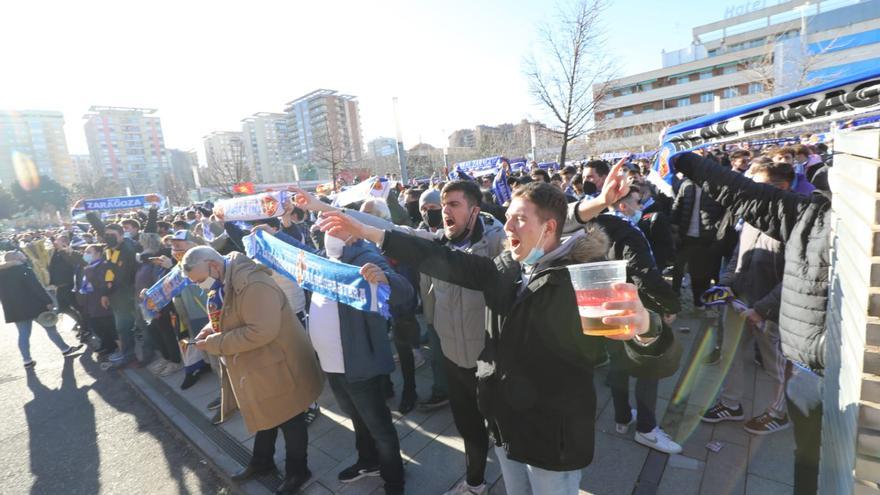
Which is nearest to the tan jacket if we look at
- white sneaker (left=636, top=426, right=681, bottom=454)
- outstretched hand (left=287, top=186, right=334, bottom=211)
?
outstretched hand (left=287, top=186, right=334, bottom=211)

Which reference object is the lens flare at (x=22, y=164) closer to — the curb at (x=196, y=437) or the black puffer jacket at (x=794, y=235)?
the curb at (x=196, y=437)

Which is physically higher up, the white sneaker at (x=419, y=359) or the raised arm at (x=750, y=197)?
the raised arm at (x=750, y=197)

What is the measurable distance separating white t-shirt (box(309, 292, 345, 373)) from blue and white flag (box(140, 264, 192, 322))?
2.38 m

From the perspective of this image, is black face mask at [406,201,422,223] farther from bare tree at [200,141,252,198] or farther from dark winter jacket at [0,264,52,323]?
bare tree at [200,141,252,198]

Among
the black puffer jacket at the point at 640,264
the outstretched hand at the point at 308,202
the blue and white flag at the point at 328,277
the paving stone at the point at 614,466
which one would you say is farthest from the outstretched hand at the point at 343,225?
the paving stone at the point at 614,466

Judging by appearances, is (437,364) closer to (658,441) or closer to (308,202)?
(658,441)

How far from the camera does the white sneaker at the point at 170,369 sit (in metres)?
6.12

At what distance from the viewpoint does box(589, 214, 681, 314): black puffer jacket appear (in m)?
2.52

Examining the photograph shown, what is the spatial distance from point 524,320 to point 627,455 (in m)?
2.21

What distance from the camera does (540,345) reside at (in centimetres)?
182

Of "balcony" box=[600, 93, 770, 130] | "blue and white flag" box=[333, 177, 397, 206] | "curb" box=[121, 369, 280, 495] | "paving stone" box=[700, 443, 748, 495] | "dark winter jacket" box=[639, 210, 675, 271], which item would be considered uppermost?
"balcony" box=[600, 93, 770, 130]

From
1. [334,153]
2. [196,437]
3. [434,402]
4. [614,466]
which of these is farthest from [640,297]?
[334,153]

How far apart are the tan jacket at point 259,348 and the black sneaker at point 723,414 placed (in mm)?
3344

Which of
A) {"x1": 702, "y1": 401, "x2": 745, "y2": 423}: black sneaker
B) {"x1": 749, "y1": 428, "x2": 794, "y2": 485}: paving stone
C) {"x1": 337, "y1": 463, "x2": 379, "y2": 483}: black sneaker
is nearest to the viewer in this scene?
{"x1": 749, "y1": 428, "x2": 794, "y2": 485}: paving stone
